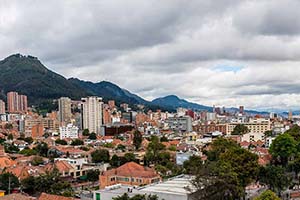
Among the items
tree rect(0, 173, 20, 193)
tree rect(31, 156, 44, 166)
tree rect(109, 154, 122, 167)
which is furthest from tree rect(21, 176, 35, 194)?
tree rect(109, 154, 122, 167)

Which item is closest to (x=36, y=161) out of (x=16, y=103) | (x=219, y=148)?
(x=219, y=148)

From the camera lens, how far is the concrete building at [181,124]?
7394cm

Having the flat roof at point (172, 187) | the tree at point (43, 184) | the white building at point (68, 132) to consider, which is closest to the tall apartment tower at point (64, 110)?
the white building at point (68, 132)

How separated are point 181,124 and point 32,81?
72392 mm

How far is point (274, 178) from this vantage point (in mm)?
21703

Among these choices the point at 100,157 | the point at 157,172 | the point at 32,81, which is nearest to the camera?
the point at 157,172

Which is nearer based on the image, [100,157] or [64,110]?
[100,157]

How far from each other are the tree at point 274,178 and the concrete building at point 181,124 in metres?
50.6

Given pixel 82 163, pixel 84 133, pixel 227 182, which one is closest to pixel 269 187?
pixel 227 182

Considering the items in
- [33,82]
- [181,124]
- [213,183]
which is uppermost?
[33,82]

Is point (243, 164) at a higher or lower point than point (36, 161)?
higher

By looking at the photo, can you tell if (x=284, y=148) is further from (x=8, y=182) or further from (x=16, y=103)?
(x=16, y=103)

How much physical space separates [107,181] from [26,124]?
173 ft

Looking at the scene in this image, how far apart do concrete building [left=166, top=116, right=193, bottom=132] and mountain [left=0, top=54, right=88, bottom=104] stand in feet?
171
